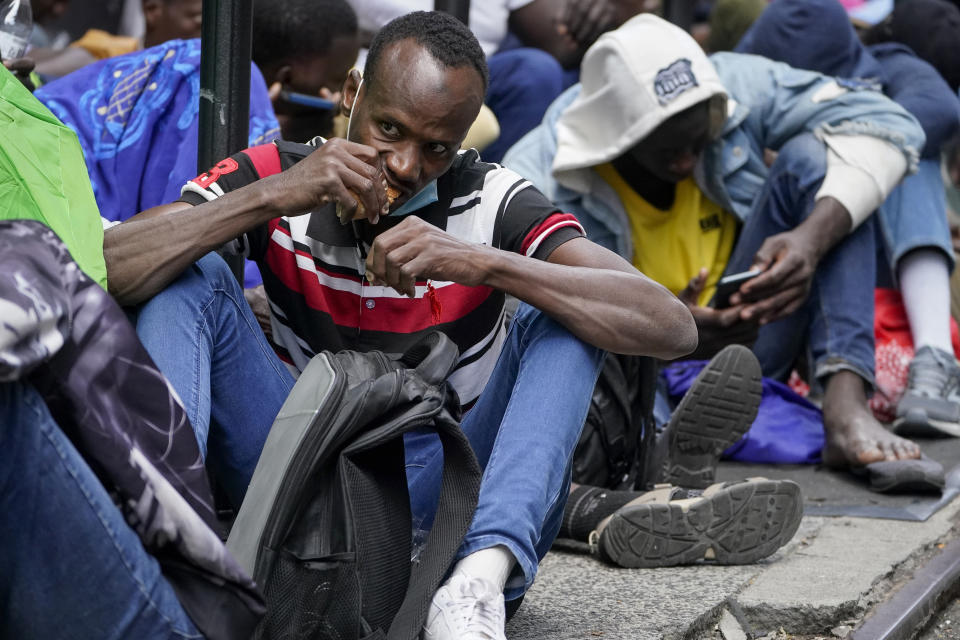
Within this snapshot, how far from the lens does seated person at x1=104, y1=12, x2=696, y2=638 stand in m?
2.05

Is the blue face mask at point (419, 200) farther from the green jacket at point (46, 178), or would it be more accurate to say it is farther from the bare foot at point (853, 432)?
the bare foot at point (853, 432)

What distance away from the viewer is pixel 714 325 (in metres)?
3.80

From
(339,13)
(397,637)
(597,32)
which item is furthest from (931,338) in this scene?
(397,637)

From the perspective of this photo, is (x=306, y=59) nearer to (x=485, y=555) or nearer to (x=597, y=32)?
(x=597, y=32)

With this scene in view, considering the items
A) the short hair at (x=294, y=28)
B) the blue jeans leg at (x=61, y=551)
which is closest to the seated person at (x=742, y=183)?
the short hair at (x=294, y=28)

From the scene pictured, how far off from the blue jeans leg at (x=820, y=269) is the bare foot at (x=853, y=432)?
0.06 metres

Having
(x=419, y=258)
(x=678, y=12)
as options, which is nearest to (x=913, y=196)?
(x=678, y=12)

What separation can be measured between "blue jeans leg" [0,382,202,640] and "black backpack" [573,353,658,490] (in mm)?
1658

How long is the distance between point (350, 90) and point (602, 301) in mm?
725

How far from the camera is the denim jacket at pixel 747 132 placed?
396cm

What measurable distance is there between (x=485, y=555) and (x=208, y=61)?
4.10ft

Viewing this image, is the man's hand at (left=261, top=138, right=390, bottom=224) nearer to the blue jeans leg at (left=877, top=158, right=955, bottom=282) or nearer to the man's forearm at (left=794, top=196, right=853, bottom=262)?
the man's forearm at (left=794, top=196, right=853, bottom=262)

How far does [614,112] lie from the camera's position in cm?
388

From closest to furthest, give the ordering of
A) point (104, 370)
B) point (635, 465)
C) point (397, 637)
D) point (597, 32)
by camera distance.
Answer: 1. point (104, 370)
2. point (397, 637)
3. point (635, 465)
4. point (597, 32)
